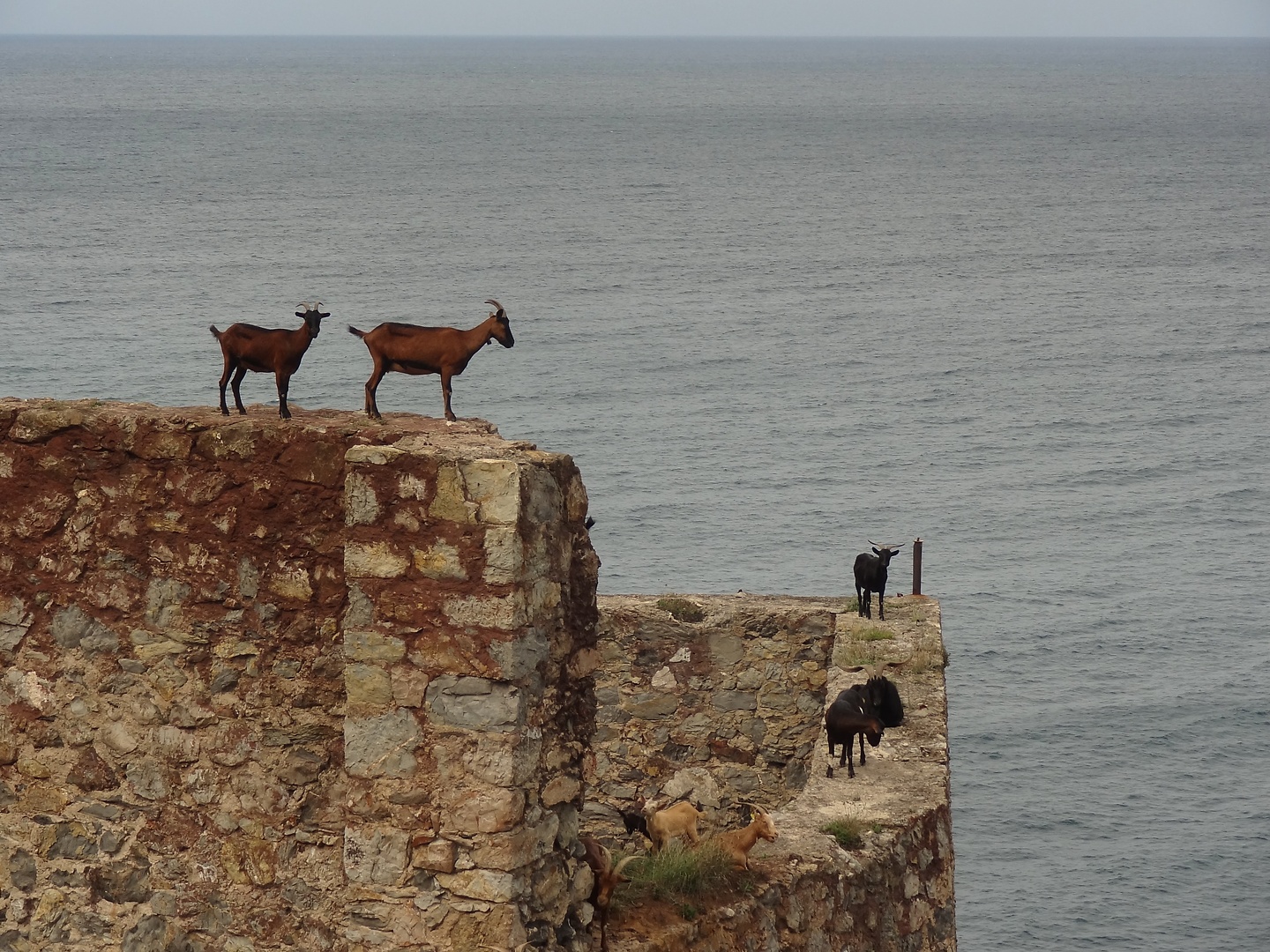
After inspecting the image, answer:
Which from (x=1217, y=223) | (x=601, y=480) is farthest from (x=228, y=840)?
(x=1217, y=223)

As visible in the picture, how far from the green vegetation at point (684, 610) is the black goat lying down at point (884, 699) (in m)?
3.01

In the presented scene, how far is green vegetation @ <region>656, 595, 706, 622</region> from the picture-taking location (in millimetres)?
17000

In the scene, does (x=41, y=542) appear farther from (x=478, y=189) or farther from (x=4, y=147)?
(x=4, y=147)

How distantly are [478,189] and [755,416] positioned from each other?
70.1m

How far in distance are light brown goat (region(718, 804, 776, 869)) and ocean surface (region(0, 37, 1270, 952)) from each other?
19.8 metres

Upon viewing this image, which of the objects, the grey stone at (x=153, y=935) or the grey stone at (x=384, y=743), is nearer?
the grey stone at (x=384, y=743)

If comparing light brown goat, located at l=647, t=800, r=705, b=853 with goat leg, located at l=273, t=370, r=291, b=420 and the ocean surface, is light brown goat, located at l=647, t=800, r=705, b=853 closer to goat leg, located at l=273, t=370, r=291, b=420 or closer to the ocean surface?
goat leg, located at l=273, t=370, r=291, b=420

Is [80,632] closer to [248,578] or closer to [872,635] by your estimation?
[248,578]

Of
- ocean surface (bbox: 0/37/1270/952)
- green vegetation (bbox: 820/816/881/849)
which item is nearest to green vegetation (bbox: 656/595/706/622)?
green vegetation (bbox: 820/816/881/849)

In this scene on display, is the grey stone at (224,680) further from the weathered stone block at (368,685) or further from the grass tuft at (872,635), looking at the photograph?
the grass tuft at (872,635)

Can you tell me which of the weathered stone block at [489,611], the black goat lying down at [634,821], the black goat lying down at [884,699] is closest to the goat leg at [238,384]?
the weathered stone block at [489,611]

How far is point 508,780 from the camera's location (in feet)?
26.8

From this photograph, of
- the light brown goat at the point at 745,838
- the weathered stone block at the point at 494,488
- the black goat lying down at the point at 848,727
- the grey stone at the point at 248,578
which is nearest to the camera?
the weathered stone block at the point at 494,488

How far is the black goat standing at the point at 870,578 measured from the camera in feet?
56.4
